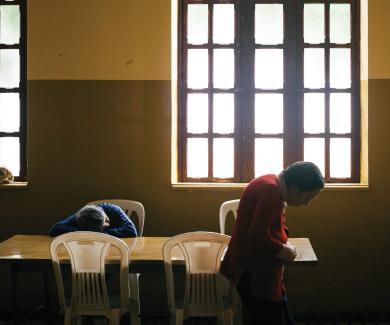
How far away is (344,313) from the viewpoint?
5.44 m

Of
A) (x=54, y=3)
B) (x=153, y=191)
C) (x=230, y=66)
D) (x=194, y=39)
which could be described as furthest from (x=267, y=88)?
(x=54, y=3)

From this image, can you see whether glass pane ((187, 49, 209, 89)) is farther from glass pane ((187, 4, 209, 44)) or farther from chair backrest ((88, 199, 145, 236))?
chair backrest ((88, 199, 145, 236))

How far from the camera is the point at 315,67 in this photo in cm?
566

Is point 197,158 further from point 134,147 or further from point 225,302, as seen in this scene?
point 225,302

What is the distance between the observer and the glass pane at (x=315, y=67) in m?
5.66

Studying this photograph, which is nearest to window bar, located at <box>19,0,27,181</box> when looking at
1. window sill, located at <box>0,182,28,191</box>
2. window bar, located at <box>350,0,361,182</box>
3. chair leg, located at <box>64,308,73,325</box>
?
window sill, located at <box>0,182,28,191</box>

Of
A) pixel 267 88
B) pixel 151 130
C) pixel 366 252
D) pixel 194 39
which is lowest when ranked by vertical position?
pixel 366 252

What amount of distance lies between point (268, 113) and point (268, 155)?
15.3 inches

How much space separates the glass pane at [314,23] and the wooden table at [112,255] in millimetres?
2013

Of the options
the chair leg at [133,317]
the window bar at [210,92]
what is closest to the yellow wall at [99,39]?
the window bar at [210,92]

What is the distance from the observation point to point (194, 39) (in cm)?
570

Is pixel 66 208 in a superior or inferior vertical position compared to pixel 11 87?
inferior

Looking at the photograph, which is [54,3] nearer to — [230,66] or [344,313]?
[230,66]

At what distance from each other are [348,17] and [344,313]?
2.68 metres
